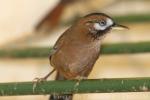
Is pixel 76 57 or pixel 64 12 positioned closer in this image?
pixel 76 57

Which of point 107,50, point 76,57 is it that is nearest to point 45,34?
point 107,50

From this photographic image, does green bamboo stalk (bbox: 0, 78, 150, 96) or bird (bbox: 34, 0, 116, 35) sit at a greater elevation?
bird (bbox: 34, 0, 116, 35)

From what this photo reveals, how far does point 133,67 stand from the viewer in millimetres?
3049

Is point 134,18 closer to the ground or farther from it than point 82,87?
farther from it

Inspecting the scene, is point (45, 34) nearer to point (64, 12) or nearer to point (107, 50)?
point (64, 12)

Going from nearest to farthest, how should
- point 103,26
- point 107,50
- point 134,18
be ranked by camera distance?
point 103,26, point 107,50, point 134,18

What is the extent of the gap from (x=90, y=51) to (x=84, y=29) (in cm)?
7

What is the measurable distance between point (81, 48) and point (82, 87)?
0.75 feet

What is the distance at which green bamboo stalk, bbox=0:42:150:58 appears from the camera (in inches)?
89.0

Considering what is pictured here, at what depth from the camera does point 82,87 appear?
67.7 inches

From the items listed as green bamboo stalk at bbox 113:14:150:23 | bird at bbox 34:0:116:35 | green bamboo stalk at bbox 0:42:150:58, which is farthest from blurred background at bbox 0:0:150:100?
green bamboo stalk at bbox 0:42:150:58

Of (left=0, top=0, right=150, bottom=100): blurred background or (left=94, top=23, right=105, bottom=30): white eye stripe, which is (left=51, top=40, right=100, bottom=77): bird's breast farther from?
(left=0, top=0, right=150, bottom=100): blurred background

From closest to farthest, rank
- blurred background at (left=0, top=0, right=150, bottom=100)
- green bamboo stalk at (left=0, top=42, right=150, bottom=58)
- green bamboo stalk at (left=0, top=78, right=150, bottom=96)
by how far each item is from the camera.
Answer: green bamboo stalk at (left=0, top=78, right=150, bottom=96), green bamboo stalk at (left=0, top=42, right=150, bottom=58), blurred background at (left=0, top=0, right=150, bottom=100)

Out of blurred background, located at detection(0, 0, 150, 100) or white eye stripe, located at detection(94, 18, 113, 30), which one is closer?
white eye stripe, located at detection(94, 18, 113, 30)
